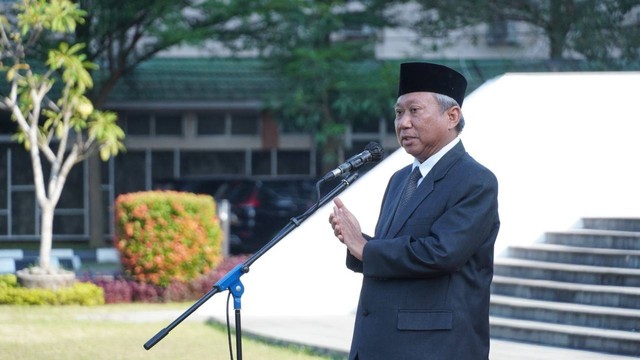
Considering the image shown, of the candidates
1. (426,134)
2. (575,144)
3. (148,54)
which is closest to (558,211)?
(575,144)

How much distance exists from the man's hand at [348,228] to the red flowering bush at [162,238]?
37.2 feet

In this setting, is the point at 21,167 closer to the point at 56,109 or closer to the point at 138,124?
the point at 138,124

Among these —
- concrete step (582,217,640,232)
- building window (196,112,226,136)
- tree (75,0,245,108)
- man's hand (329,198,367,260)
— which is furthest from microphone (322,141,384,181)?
building window (196,112,226,136)

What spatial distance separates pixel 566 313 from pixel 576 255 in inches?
52.5

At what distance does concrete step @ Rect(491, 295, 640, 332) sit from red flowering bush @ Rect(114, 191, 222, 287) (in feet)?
17.1

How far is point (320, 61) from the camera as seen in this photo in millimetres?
25328

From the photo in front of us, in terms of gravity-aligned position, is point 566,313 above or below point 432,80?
below

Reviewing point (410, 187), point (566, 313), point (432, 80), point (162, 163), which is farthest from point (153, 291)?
point (162, 163)

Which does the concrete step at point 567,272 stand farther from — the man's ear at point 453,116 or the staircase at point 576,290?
the man's ear at point 453,116

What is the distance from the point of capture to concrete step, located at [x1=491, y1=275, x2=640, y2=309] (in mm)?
11164

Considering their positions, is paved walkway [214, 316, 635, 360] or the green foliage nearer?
paved walkway [214, 316, 635, 360]

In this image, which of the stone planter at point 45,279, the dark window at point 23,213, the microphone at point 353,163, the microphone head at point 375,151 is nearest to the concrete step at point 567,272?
the stone planter at point 45,279

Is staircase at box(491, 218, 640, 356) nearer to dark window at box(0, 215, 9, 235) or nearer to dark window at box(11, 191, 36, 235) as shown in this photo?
dark window at box(11, 191, 36, 235)

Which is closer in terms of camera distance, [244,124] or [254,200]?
[254,200]
